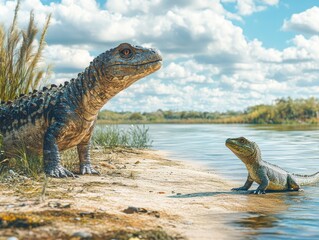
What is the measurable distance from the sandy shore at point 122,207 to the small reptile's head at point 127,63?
4.81 feet

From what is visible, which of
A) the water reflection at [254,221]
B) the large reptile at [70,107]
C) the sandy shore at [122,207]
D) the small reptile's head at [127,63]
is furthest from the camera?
the large reptile at [70,107]

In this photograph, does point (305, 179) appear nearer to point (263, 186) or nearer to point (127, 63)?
point (263, 186)

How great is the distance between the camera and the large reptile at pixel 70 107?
6758 mm

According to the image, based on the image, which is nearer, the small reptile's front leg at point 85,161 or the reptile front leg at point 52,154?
the reptile front leg at point 52,154

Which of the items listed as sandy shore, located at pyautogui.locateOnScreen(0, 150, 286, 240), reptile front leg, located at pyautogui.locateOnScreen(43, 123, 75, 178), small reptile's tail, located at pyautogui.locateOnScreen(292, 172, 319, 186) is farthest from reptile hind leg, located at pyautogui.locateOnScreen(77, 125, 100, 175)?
small reptile's tail, located at pyautogui.locateOnScreen(292, 172, 319, 186)

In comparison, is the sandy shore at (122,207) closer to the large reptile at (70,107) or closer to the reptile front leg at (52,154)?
the reptile front leg at (52,154)

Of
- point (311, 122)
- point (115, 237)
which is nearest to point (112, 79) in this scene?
point (115, 237)

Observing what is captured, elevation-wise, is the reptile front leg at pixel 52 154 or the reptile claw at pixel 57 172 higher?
the reptile front leg at pixel 52 154

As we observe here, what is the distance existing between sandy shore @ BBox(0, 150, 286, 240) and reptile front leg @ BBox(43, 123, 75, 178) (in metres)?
0.32

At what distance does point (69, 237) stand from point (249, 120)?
55.1 meters

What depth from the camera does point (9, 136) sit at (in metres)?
7.62

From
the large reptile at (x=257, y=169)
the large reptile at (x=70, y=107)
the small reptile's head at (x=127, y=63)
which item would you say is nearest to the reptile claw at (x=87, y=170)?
the large reptile at (x=70, y=107)

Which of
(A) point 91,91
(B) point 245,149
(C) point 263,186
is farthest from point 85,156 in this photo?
(C) point 263,186

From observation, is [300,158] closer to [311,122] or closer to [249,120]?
[311,122]
